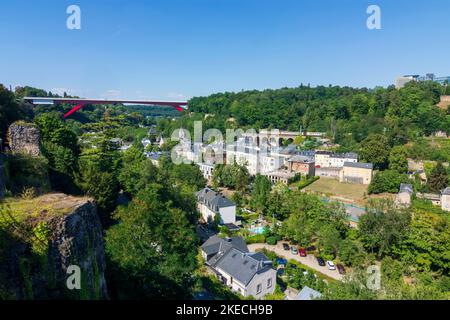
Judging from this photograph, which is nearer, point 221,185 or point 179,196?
point 179,196

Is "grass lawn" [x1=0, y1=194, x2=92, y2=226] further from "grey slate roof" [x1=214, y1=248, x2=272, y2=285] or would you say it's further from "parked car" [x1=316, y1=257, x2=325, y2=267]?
"parked car" [x1=316, y1=257, x2=325, y2=267]

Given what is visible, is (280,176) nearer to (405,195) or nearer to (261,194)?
(261,194)

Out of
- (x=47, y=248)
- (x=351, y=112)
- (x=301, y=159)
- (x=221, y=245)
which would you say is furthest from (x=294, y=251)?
(x=351, y=112)

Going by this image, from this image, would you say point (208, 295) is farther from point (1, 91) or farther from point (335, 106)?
point (335, 106)

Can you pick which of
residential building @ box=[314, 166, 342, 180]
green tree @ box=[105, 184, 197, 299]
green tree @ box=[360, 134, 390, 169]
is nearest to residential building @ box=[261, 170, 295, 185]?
residential building @ box=[314, 166, 342, 180]

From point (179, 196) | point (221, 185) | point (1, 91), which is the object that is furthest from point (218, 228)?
point (1, 91)

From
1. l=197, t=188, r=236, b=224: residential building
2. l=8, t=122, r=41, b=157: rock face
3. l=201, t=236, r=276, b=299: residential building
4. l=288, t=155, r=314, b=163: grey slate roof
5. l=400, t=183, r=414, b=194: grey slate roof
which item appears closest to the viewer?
l=8, t=122, r=41, b=157: rock face

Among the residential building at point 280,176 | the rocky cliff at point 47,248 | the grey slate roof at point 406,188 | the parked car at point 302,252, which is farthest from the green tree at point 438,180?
the rocky cliff at point 47,248
